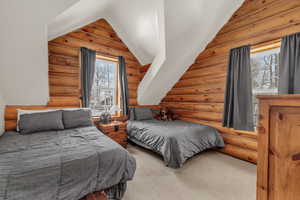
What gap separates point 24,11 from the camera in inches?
64.8

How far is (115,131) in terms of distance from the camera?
282 cm

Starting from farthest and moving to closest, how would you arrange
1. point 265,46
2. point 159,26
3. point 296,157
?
point 159,26, point 265,46, point 296,157

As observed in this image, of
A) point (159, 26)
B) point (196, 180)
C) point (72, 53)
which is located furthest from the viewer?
point (72, 53)

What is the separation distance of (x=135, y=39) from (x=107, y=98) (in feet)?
5.54

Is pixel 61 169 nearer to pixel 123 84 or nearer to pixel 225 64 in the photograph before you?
pixel 123 84

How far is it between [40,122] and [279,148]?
2.72m

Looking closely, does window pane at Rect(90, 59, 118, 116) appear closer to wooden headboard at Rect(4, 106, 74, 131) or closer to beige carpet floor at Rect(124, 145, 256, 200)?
wooden headboard at Rect(4, 106, 74, 131)

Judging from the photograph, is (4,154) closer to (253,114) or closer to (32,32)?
(32,32)

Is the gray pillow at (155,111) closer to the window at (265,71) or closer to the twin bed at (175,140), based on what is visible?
the twin bed at (175,140)

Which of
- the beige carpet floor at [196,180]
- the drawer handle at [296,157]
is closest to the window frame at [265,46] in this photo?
the beige carpet floor at [196,180]

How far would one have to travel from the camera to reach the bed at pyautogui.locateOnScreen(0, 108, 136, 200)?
3.12ft

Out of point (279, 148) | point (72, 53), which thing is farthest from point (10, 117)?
point (279, 148)

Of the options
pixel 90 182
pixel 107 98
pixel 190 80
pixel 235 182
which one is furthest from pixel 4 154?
pixel 190 80

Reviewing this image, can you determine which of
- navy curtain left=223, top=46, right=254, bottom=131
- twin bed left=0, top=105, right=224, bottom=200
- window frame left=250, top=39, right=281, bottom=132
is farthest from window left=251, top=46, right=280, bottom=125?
twin bed left=0, top=105, right=224, bottom=200
